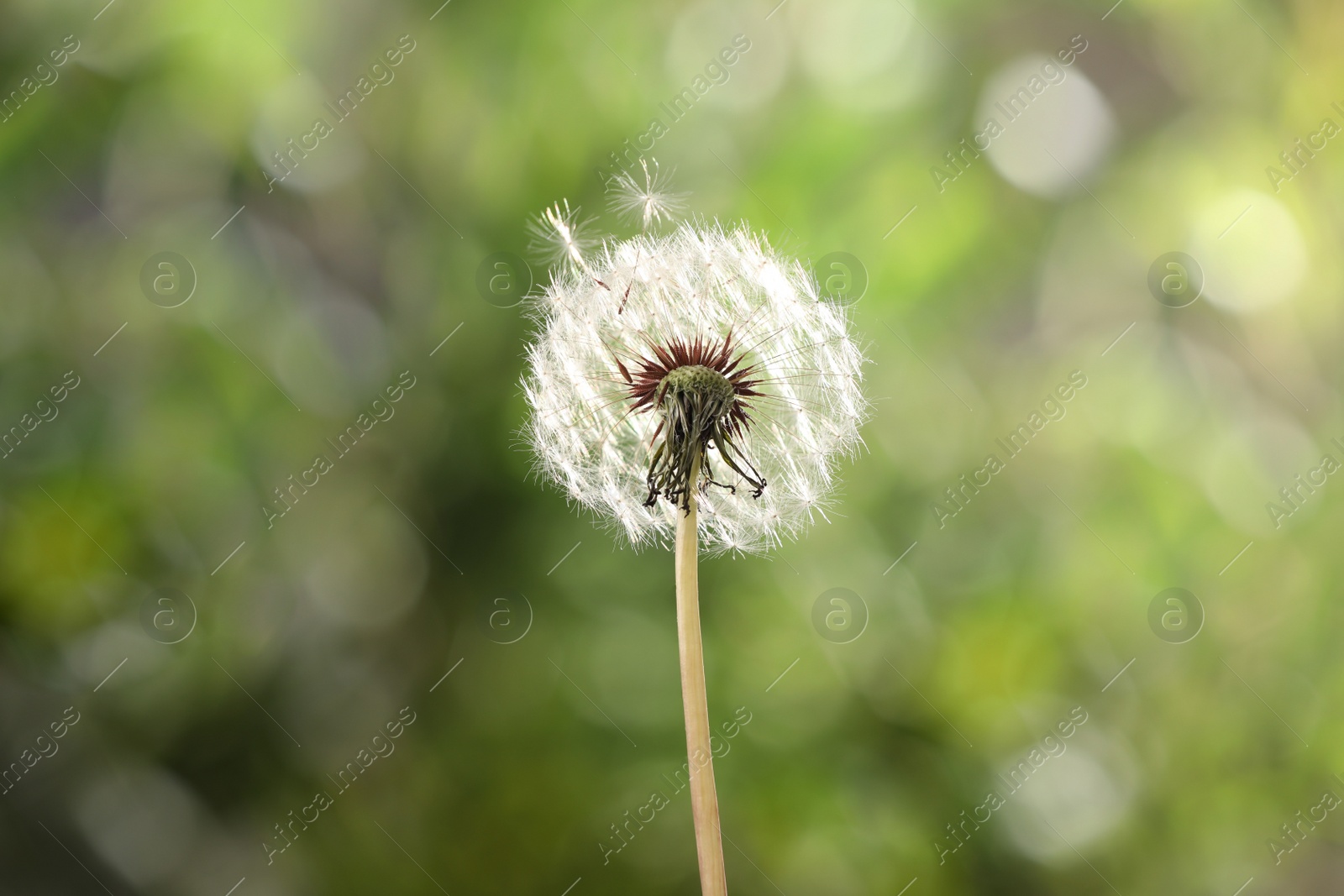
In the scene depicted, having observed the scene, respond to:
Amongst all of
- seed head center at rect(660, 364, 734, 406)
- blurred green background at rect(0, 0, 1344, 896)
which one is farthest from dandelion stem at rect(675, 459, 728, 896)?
blurred green background at rect(0, 0, 1344, 896)

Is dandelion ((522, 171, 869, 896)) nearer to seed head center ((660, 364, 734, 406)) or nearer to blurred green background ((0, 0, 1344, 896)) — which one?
seed head center ((660, 364, 734, 406))

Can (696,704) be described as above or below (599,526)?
below

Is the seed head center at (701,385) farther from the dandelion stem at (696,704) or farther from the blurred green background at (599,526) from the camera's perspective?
the blurred green background at (599,526)

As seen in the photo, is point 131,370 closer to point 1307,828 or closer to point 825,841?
point 825,841

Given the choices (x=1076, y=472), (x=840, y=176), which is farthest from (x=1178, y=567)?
(x=840, y=176)

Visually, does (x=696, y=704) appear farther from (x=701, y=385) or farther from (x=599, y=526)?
(x=599, y=526)

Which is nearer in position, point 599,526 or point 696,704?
point 696,704

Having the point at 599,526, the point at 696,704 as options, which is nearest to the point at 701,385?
the point at 696,704
